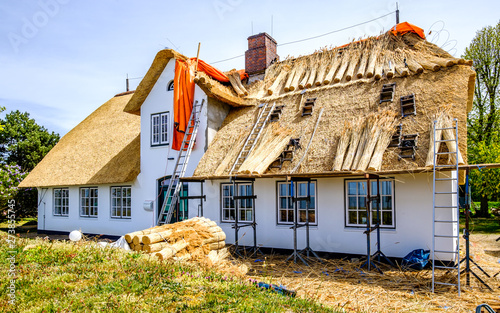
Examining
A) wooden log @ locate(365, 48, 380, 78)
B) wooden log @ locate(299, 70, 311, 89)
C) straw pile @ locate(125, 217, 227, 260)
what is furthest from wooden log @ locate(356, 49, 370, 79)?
straw pile @ locate(125, 217, 227, 260)

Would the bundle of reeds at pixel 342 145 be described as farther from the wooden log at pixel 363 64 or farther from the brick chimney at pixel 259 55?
the brick chimney at pixel 259 55

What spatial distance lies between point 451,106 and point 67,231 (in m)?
15.3

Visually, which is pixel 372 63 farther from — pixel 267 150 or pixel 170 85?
pixel 170 85

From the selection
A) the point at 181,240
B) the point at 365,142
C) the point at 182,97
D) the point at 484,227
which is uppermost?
the point at 182,97

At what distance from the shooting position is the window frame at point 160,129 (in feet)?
42.3

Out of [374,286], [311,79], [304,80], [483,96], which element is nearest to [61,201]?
[304,80]

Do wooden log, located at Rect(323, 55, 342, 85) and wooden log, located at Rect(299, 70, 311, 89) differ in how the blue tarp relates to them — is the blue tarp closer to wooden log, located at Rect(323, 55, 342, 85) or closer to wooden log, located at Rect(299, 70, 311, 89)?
wooden log, located at Rect(323, 55, 342, 85)

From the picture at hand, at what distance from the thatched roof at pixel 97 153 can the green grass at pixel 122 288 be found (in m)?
7.04

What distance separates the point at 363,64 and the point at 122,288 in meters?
9.82

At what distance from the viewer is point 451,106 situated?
863cm

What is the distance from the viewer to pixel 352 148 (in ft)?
28.7

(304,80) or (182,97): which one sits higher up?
(304,80)

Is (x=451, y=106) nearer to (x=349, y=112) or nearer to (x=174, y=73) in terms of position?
(x=349, y=112)

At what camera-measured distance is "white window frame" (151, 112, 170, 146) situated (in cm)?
1292
